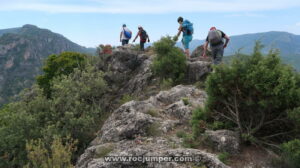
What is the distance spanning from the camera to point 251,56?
8586mm

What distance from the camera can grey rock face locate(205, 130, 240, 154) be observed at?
807 centimetres

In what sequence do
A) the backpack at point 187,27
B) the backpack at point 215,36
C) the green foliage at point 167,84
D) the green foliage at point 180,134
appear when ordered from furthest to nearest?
1. the backpack at point 187,27
2. the green foliage at point 167,84
3. the backpack at point 215,36
4. the green foliage at point 180,134

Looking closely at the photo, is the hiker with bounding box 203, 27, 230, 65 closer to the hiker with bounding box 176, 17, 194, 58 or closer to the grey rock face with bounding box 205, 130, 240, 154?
the hiker with bounding box 176, 17, 194, 58

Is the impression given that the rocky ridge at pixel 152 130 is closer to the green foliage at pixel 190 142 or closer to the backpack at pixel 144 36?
the green foliage at pixel 190 142

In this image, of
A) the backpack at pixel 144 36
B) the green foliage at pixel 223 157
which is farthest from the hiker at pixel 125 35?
the green foliage at pixel 223 157

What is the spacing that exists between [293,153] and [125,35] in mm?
22613

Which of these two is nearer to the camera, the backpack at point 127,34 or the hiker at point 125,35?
the hiker at point 125,35

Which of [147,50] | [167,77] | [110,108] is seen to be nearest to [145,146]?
[167,77]

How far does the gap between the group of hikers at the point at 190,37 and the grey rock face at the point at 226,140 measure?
6053 mm

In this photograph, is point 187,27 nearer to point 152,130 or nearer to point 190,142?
point 152,130

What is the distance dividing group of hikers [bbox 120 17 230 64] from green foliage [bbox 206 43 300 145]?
5.03 metres

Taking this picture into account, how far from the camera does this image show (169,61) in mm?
17703

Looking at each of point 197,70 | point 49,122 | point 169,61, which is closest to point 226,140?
point 197,70

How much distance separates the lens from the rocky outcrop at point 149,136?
293 inches
